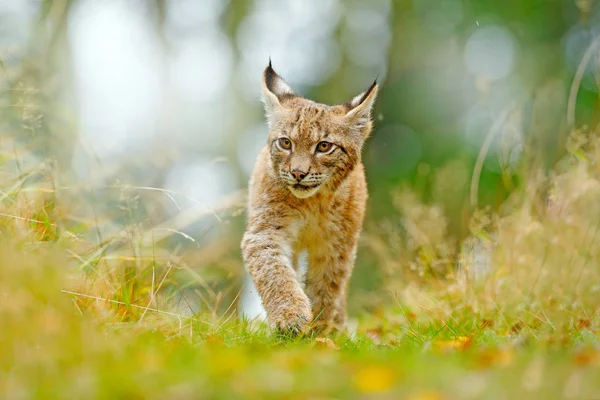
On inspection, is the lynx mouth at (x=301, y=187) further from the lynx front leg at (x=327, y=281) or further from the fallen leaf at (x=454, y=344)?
the fallen leaf at (x=454, y=344)

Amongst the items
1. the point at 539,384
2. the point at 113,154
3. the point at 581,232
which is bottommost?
the point at 113,154

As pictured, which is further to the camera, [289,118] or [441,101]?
[441,101]

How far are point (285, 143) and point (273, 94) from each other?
0.57m

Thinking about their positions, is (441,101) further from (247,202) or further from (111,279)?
(111,279)

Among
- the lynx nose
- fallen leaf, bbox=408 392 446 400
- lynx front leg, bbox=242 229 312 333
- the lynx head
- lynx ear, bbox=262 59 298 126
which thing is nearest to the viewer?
fallen leaf, bbox=408 392 446 400

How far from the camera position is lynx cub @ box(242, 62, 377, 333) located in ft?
17.0

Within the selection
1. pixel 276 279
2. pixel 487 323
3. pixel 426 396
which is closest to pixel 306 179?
pixel 276 279

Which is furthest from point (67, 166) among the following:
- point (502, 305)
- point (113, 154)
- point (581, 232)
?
point (581, 232)

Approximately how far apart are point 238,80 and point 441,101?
4.55 m

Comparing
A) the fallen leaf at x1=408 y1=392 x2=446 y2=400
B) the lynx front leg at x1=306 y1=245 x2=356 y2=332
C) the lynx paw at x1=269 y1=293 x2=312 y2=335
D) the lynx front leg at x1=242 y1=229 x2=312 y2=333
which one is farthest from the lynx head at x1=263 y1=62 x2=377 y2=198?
the fallen leaf at x1=408 y1=392 x2=446 y2=400

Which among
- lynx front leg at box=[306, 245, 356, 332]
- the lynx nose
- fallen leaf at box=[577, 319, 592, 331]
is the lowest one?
lynx front leg at box=[306, 245, 356, 332]

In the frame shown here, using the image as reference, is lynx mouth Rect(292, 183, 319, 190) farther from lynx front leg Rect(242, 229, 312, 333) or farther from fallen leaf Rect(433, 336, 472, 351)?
fallen leaf Rect(433, 336, 472, 351)

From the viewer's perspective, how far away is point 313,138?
5355mm

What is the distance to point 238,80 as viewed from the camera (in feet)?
49.5
